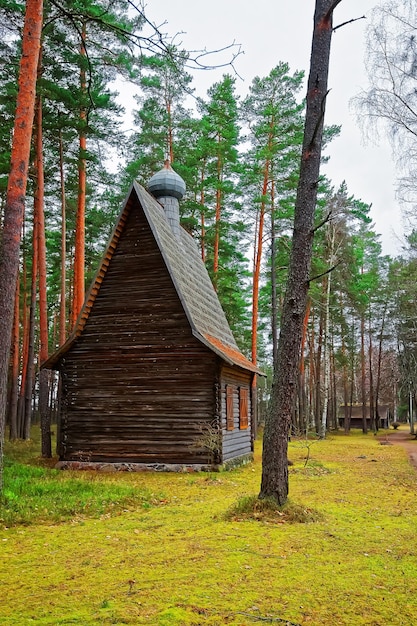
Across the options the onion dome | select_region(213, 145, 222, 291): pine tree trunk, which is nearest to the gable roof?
the onion dome

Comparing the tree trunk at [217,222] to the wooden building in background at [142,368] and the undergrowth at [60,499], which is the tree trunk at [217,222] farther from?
the undergrowth at [60,499]

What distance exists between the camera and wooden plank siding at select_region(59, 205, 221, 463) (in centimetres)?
1345

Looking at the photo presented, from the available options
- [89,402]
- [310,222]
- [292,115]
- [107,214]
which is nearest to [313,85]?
[310,222]

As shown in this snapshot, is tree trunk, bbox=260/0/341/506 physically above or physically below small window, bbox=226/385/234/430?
above

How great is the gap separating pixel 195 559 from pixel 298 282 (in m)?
4.12

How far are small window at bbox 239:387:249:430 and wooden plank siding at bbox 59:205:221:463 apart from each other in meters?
3.64

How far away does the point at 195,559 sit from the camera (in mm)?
5230

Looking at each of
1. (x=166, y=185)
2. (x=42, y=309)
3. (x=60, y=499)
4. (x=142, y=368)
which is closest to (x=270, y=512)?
(x=60, y=499)

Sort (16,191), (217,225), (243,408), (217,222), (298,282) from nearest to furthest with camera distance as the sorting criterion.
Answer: (298,282) → (16,191) → (243,408) → (217,225) → (217,222)

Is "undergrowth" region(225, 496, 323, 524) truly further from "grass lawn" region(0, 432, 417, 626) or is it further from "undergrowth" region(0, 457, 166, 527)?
"undergrowth" region(0, 457, 166, 527)

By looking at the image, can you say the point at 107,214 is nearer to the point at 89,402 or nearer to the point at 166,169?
the point at 166,169

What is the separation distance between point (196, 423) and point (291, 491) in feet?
12.3

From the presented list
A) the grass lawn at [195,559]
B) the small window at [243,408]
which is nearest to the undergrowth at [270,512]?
the grass lawn at [195,559]

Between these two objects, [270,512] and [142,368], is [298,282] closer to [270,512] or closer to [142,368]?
[270,512]
